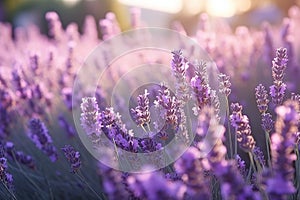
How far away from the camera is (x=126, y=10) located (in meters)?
13.5

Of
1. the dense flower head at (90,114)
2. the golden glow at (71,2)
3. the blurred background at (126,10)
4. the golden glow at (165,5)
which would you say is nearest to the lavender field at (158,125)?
the dense flower head at (90,114)

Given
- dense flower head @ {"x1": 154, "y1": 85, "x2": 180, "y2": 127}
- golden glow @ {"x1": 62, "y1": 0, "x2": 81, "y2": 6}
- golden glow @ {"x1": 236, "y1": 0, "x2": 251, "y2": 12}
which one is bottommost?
dense flower head @ {"x1": 154, "y1": 85, "x2": 180, "y2": 127}

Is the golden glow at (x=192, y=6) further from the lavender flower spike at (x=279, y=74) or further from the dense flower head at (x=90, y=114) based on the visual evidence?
the dense flower head at (x=90, y=114)

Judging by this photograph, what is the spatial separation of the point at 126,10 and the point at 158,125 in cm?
1166

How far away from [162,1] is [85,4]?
17.8 ft

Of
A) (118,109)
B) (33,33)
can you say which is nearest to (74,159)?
(118,109)

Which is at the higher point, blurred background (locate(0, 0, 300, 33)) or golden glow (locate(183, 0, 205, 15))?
golden glow (locate(183, 0, 205, 15))

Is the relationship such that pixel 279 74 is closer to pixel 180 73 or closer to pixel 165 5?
pixel 180 73

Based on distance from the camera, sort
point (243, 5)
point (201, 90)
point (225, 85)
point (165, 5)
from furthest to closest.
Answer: point (165, 5), point (243, 5), point (225, 85), point (201, 90)

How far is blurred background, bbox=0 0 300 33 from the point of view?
11.8 metres

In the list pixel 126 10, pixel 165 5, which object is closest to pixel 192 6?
pixel 165 5

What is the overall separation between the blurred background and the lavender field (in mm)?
5728

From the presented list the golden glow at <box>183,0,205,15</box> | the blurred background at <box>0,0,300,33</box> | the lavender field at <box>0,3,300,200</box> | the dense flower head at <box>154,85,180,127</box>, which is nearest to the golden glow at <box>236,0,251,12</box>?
the blurred background at <box>0,0,300,33</box>

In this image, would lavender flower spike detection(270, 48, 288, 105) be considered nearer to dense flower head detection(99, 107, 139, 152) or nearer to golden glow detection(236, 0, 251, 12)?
dense flower head detection(99, 107, 139, 152)
